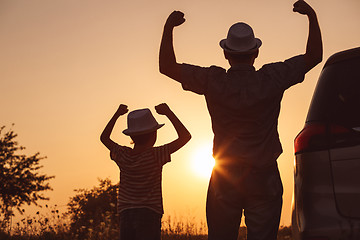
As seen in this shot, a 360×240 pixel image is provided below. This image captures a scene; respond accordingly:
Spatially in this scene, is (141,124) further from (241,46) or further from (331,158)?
(331,158)

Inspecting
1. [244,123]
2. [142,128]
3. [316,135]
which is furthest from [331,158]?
[142,128]

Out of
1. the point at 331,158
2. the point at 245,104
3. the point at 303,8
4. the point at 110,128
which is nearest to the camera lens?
the point at 331,158

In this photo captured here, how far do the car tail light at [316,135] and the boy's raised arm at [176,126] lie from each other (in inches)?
88.1

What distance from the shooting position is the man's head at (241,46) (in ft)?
18.8

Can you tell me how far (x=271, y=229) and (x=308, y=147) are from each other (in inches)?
27.7

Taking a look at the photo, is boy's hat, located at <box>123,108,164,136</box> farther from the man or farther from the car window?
the car window

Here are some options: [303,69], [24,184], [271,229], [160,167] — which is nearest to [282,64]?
[303,69]

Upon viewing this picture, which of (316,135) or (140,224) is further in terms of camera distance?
(140,224)

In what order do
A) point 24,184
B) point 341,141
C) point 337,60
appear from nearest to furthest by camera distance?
1. point 341,141
2. point 337,60
3. point 24,184

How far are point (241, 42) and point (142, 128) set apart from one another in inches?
95.5

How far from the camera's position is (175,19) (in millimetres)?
5789

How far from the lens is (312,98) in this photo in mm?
5828

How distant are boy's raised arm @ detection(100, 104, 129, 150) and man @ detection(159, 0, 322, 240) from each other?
9.22ft

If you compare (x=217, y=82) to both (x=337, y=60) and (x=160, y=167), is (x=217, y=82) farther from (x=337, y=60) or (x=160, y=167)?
(x=160, y=167)
